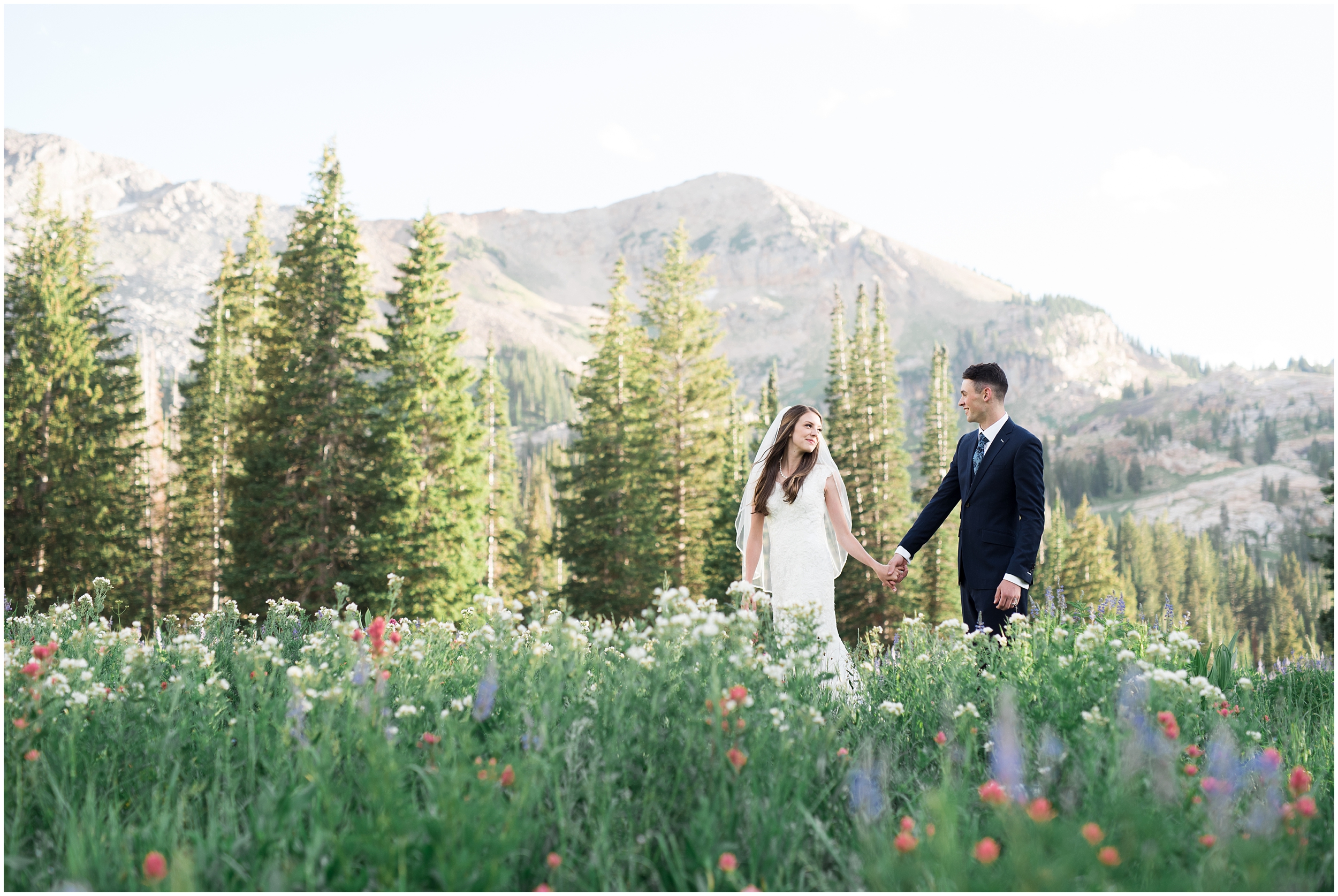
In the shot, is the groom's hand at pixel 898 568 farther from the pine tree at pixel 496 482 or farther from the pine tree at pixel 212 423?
the pine tree at pixel 212 423

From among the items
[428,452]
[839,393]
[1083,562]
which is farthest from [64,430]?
[1083,562]

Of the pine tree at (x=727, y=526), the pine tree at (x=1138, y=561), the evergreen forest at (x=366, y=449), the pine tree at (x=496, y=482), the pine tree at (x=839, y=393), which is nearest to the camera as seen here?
the evergreen forest at (x=366, y=449)

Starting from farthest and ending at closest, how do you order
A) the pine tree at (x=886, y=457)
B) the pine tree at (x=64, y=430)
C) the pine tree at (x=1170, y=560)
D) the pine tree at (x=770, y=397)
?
the pine tree at (x=1170, y=560) → the pine tree at (x=770, y=397) → the pine tree at (x=886, y=457) → the pine tree at (x=64, y=430)

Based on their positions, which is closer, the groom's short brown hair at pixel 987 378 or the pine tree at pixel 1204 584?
the groom's short brown hair at pixel 987 378

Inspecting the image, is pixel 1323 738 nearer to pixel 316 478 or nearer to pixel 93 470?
pixel 316 478

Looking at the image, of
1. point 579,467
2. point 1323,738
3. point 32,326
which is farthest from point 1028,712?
point 32,326

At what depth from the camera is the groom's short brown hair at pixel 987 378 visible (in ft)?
21.8

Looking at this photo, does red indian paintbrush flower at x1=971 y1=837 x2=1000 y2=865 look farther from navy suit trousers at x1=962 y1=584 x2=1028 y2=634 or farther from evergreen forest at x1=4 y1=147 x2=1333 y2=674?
evergreen forest at x1=4 y1=147 x2=1333 y2=674

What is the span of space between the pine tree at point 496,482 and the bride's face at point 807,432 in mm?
23086

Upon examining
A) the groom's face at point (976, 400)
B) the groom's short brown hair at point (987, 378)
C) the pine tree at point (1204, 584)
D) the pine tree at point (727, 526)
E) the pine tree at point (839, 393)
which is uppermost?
the pine tree at point (839, 393)

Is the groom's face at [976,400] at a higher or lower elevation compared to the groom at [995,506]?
higher

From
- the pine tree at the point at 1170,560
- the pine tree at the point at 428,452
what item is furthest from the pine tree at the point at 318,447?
the pine tree at the point at 1170,560

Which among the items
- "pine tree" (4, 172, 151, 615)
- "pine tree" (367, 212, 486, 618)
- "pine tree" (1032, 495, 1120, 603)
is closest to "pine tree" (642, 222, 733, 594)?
"pine tree" (367, 212, 486, 618)

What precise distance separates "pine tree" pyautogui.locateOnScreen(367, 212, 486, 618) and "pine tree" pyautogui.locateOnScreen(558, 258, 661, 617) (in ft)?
19.1
